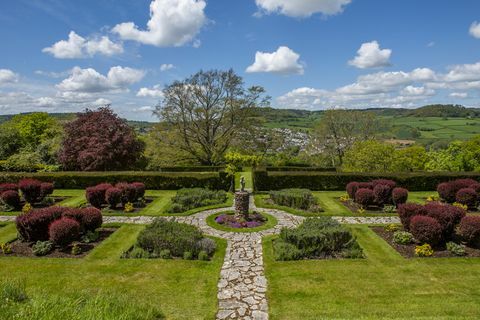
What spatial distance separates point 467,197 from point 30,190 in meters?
20.6

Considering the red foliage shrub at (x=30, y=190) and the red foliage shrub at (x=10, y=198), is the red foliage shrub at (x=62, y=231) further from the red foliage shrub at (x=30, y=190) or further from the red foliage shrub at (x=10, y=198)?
the red foliage shrub at (x=30, y=190)

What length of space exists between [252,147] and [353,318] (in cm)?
2399

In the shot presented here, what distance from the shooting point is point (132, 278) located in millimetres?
8039

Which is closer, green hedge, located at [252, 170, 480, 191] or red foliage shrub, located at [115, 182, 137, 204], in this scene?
red foliage shrub, located at [115, 182, 137, 204]

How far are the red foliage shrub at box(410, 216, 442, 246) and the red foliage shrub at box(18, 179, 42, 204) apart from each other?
52.7ft

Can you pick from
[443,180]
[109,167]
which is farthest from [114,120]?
[443,180]

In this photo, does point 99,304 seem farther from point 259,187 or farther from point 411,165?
point 411,165

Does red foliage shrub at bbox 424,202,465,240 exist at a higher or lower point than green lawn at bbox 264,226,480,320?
higher

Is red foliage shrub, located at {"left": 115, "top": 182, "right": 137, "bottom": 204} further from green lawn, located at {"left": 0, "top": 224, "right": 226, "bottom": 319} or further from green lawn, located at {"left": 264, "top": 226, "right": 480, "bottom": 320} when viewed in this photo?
green lawn, located at {"left": 264, "top": 226, "right": 480, "bottom": 320}

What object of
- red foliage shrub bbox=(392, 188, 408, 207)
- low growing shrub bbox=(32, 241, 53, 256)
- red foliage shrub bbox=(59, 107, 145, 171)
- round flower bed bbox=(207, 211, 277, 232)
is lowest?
round flower bed bbox=(207, 211, 277, 232)

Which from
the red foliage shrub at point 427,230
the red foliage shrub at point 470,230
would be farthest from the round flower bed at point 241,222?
the red foliage shrub at point 470,230

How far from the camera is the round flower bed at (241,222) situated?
1205 cm

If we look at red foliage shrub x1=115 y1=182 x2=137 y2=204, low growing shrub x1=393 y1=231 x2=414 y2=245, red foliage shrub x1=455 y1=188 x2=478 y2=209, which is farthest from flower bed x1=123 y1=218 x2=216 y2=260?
red foliage shrub x1=455 y1=188 x2=478 y2=209

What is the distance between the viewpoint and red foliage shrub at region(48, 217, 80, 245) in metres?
9.41
